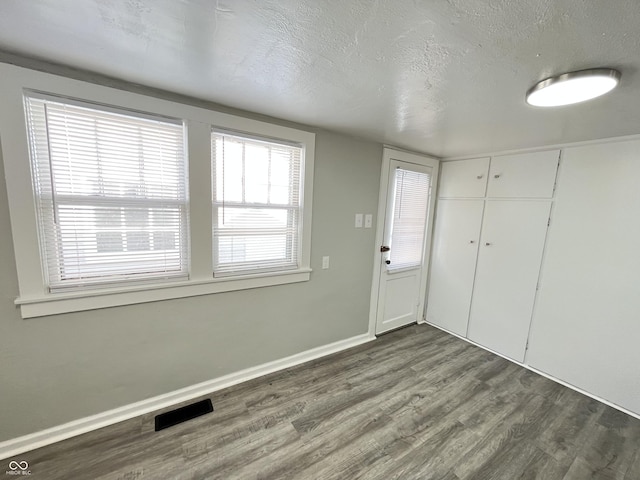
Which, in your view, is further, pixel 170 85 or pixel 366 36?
pixel 170 85

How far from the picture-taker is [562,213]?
88.7 inches

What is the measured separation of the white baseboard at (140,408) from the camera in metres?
1.45

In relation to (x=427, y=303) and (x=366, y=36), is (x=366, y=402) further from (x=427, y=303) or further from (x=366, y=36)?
(x=366, y=36)

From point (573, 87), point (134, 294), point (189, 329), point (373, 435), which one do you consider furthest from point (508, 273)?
point (134, 294)

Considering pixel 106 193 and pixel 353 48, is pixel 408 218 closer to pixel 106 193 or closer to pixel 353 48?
pixel 353 48

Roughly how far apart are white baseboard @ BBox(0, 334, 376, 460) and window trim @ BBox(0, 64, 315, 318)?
73cm

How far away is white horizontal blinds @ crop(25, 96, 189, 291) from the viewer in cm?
137

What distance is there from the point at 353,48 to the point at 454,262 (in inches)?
108

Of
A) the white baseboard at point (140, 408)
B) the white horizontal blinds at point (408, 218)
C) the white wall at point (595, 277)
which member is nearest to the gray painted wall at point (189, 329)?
the white baseboard at point (140, 408)

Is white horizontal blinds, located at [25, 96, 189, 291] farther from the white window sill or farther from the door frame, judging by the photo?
the door frame

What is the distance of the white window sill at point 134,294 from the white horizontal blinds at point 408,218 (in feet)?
4.66

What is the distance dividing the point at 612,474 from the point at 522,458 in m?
0.49

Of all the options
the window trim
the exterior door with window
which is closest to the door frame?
the exterior door with window

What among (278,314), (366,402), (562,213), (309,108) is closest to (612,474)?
(366,402)
